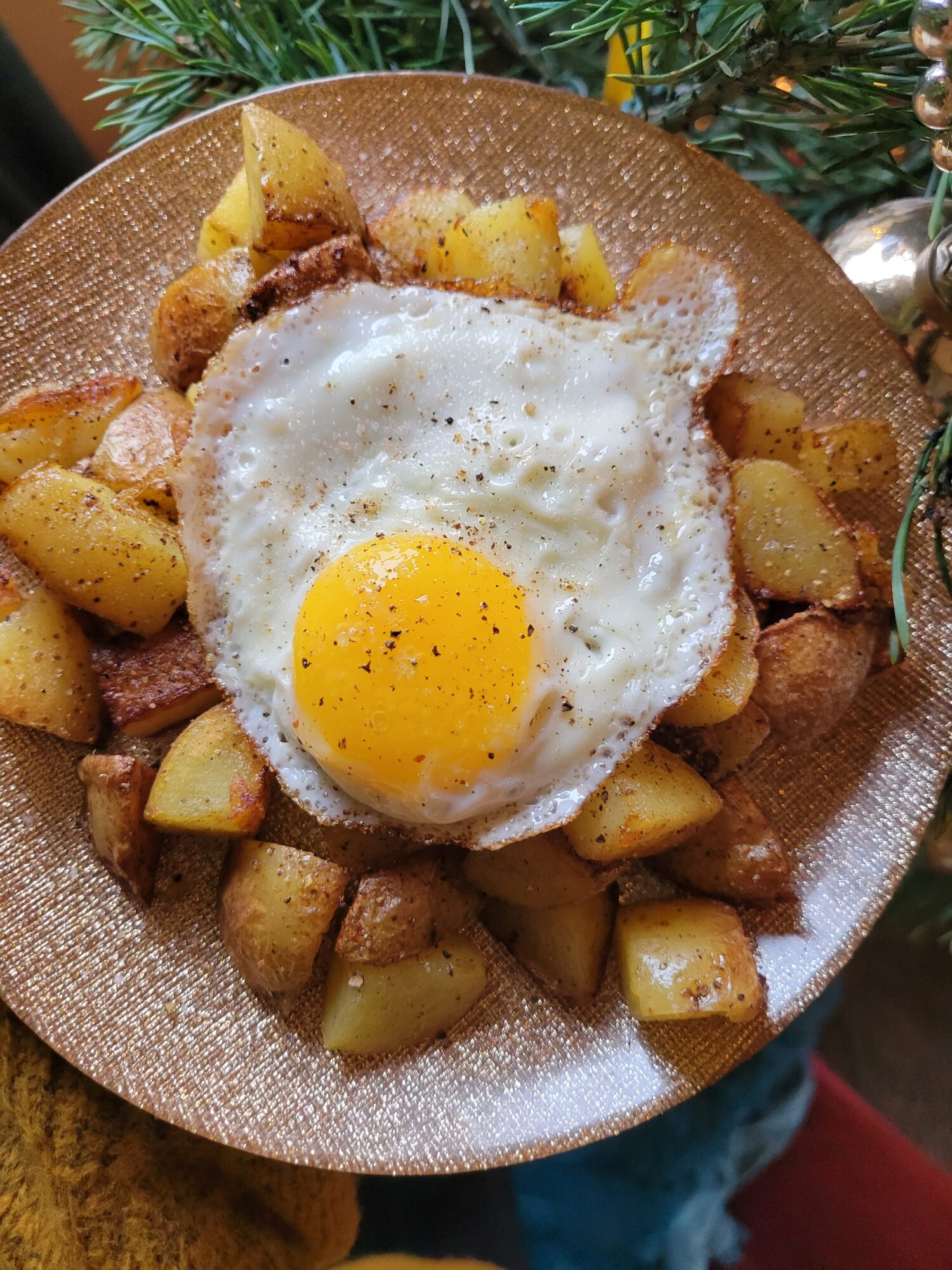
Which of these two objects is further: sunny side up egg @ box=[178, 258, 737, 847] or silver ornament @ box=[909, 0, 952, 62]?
sunny side up egg @ box=[178, 258, 737, 847]

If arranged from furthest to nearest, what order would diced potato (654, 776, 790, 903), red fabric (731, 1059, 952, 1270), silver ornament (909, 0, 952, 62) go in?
red fabric (731, 1059, 952, 1270) → diced potato (654, 776, 790, 903) → silver ornament (909, 0, 952, 62)

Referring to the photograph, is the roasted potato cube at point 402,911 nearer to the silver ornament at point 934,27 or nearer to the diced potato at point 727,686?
the diced potato at point 727,686

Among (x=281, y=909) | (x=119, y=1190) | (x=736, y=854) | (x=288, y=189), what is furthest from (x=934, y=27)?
(x=119, y=1190)

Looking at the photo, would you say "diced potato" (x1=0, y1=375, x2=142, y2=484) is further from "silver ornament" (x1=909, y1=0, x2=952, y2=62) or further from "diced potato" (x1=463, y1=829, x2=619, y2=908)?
"silver ornament" (x1=909, y1=0, x2=952, y2=62)

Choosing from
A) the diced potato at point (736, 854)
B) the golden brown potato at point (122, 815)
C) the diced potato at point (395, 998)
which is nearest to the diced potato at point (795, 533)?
the diced potato at point (736, 854)

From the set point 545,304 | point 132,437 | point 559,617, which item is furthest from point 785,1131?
point 132,437

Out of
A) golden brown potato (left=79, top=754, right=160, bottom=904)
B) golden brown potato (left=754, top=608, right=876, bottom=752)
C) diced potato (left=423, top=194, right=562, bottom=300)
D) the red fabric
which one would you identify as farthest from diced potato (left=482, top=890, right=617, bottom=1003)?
diced potato (left=423, top=194, right=562, bottom=300)
